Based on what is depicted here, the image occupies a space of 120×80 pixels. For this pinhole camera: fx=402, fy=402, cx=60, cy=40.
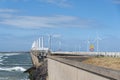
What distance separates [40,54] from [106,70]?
100 metres

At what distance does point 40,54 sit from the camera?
363ft

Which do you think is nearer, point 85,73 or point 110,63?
point 85,73

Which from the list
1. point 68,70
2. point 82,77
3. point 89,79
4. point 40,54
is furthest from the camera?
point 40,54

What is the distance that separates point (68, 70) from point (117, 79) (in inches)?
300

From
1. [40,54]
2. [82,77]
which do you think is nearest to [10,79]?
[40,54]

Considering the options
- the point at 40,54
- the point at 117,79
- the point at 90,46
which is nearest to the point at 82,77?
the point at 117,79

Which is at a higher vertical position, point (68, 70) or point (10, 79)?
point (68, 70)

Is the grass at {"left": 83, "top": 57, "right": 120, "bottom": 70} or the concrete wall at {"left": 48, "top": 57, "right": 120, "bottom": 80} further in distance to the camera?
the grass at {"left": 83, "top": 57, "right": 120, "bottom": 70}

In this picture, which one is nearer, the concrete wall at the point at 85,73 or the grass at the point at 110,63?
the concrete wall at the point at 85,73

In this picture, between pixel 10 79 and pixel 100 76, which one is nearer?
pixel 100 76

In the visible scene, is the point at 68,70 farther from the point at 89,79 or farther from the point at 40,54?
the point at 40,54

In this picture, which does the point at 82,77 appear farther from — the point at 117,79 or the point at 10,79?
the point at 10,79

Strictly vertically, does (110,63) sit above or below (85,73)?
above

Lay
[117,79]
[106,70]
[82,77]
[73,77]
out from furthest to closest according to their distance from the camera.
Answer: [73,77]
[82,77]
[106,70]
[117,79]
